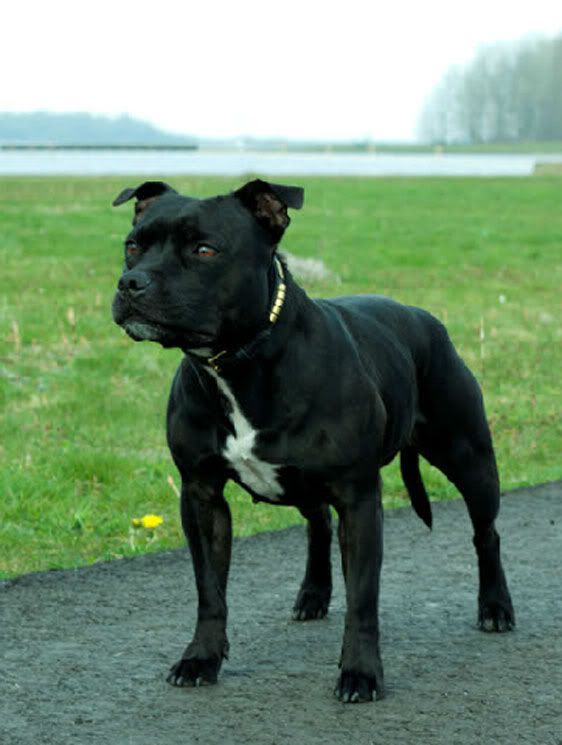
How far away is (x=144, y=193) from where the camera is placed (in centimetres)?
550

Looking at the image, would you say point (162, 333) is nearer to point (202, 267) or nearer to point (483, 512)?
point (202, 267)

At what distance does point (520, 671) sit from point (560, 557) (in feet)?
6.09

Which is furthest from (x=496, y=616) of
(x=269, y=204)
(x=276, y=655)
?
(x=269, y=204)

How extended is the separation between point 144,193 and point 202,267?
0.66 meters

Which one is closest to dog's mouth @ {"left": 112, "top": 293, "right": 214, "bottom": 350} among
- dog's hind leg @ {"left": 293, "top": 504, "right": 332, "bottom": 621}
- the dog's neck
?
the dog's neck

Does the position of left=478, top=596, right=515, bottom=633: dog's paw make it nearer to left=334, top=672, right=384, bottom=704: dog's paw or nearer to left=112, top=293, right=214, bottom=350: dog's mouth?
left=334, top=672, right=384, bottom=704: dog's paw

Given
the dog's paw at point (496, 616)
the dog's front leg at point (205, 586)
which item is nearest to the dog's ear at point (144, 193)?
the dog's front leg at point (205, 586)

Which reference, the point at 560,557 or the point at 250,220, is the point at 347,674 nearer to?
the point at 250,220

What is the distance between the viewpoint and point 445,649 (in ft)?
19.2

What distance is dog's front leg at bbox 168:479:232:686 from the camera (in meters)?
5.41

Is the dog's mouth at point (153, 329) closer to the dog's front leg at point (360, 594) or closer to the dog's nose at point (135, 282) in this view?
the dog's nose at point (135, 282)

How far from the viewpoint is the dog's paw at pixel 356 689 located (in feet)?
17.0

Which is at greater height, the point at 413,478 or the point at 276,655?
the point at 413,478

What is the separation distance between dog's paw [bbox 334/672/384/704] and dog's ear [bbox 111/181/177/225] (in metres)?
1.80
